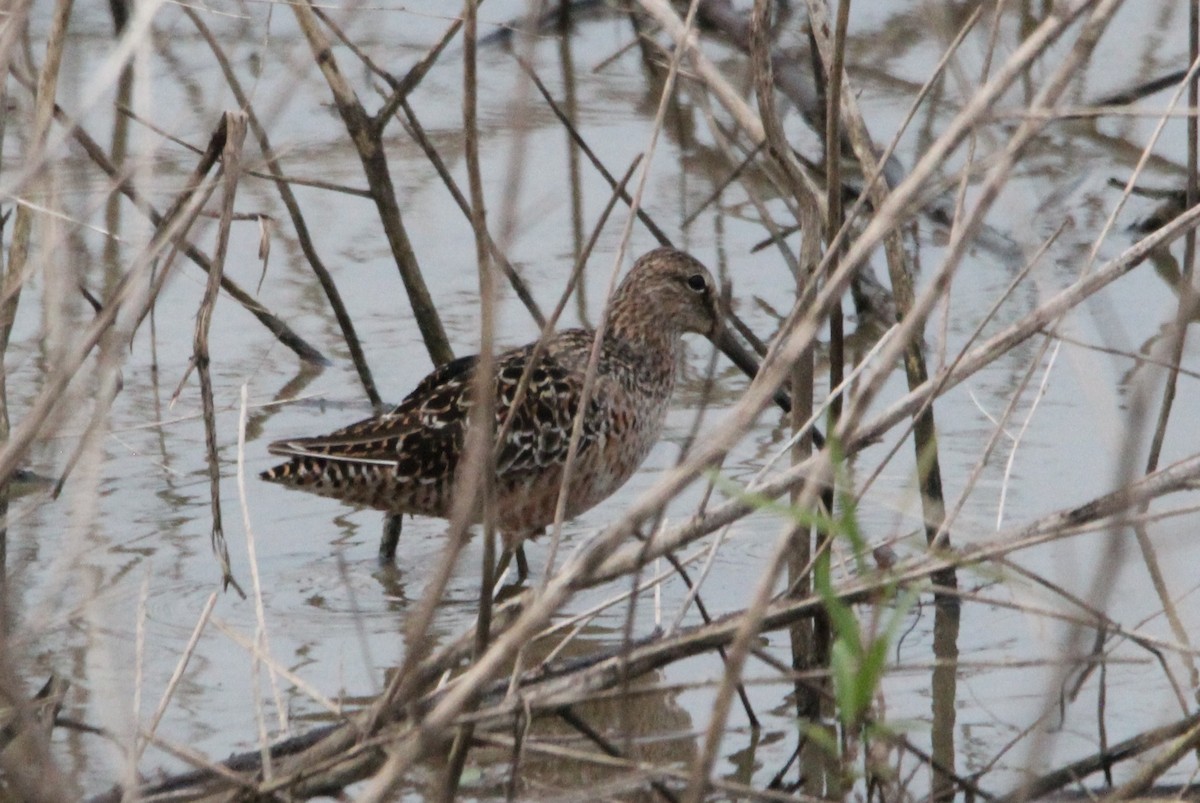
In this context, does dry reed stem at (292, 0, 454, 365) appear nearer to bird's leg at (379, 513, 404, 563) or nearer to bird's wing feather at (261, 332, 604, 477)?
bird's wing feather at (261, 332, 604, 477)

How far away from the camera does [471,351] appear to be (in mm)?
6012

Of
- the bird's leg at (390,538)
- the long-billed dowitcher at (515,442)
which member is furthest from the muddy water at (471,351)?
the long-billed dowitcher at (515,442)

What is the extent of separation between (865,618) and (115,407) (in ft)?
7.77

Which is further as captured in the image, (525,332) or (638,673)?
(525,332)

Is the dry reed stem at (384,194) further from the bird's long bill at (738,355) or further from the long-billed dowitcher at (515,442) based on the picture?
the bird's long bill at (738,355)

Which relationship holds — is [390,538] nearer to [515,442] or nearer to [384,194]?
[515,442]

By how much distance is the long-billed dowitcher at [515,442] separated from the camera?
15.5 feet

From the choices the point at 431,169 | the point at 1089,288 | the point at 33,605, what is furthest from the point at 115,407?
the point at 1089,288

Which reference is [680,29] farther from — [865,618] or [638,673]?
[865,618]

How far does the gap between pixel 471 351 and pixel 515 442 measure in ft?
3.68

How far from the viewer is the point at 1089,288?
276 centimetres

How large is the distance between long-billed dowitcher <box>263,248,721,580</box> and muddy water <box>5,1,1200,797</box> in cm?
19

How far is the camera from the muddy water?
11.8ft

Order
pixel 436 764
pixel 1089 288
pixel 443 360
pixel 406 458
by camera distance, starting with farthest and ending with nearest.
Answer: pixel 443 360
pixel 406 458
pixel 436 764
pixel 1089 288
